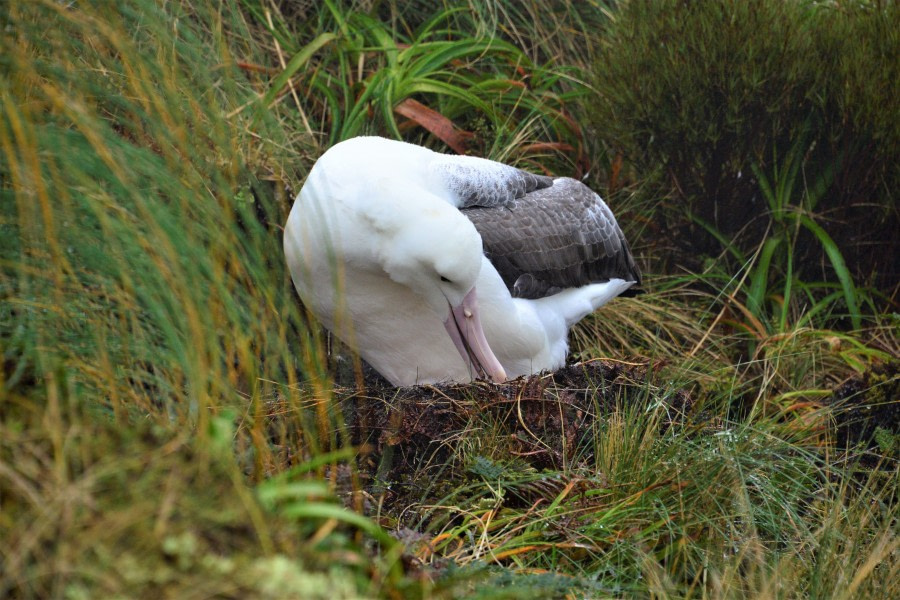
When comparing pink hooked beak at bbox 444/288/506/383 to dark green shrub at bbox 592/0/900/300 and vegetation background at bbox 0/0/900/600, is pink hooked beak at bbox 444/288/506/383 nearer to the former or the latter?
vegetation background at bbox 0/0/900/600

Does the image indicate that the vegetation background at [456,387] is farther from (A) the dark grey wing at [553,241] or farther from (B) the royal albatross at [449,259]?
(A) the dark grey wing at [553,241]

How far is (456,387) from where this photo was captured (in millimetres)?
4512

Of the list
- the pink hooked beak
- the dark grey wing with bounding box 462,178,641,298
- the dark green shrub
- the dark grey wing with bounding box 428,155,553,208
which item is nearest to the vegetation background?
the dark green shrub

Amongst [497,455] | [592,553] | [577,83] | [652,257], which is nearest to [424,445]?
[497,455]

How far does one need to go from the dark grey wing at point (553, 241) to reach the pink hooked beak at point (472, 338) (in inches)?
17.3

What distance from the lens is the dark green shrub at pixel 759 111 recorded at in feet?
21.1

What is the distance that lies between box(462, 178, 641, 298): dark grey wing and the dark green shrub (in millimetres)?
912

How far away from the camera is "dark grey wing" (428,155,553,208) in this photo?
16.7 ft

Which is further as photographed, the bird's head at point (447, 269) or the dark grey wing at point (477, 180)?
the dark grey wing at point (477, 180)

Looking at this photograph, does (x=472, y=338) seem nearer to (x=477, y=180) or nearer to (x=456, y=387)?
(x=456, y=387)

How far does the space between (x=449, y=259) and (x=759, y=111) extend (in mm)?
2956

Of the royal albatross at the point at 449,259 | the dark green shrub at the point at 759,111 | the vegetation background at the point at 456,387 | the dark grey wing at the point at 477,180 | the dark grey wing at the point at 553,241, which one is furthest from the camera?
the dark green shrub at the point at 759,111

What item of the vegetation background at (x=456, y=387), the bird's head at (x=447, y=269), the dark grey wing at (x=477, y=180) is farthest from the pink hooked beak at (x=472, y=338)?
the dark grey wing at (x=477, y=180)

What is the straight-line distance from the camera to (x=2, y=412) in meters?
1.99
